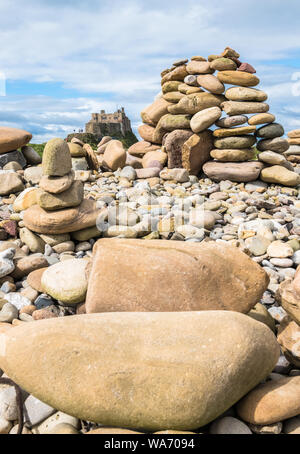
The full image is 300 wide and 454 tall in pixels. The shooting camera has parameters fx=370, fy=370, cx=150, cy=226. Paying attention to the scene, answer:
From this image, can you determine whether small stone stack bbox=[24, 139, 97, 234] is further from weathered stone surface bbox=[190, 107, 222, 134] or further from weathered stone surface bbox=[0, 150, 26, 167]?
weathered stone surface bbox=[190, 107, 222, 134]

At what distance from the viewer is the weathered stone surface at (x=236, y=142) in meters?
8.63

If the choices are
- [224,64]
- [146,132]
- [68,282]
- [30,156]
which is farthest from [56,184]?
[146,132]

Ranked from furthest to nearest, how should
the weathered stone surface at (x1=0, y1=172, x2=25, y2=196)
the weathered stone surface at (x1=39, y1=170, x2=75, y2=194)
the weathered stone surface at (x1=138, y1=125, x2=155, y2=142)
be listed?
the weathered stone surface at (x1=138, y1=125, x2=155, y2=142) < the weathered stone surface at (x1=0, y1=172, x2=25, y2=196) < the weathered stone surface at (x1=39, y1=170, x2=75, y2=194)

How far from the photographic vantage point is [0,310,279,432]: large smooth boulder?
2.09 metres

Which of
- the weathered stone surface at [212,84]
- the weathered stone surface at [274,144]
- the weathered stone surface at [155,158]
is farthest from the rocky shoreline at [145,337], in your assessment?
the weathered stone surface at [212,84]

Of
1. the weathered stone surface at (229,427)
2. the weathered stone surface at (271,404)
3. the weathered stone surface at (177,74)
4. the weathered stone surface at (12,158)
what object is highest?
the weathered stone surface at (177,74)

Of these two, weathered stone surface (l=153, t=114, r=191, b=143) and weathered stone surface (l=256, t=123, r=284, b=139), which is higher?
weathered stone surface (l=153, t=114, r=191, b=143)

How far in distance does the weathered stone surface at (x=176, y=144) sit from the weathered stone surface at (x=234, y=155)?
3.16ft

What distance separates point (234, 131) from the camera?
8.59 meters

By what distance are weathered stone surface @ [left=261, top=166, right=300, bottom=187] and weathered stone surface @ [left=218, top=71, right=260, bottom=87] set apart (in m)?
2.06

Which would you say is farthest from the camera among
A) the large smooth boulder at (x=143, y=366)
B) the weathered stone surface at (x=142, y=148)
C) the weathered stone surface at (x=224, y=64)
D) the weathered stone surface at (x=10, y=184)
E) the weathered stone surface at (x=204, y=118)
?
the weathered stone surface at (x=142, y=148)

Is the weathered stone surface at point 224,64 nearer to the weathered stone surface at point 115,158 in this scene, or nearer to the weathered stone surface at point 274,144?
the weathered stone surface at point 274,144

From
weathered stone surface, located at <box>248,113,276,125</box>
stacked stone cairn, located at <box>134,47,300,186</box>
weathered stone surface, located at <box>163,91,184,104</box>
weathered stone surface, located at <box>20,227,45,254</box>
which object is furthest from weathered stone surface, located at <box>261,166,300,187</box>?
weathered stone surface, located at <box>20,227,45,254</box>

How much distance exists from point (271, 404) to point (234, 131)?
7.28 meters
